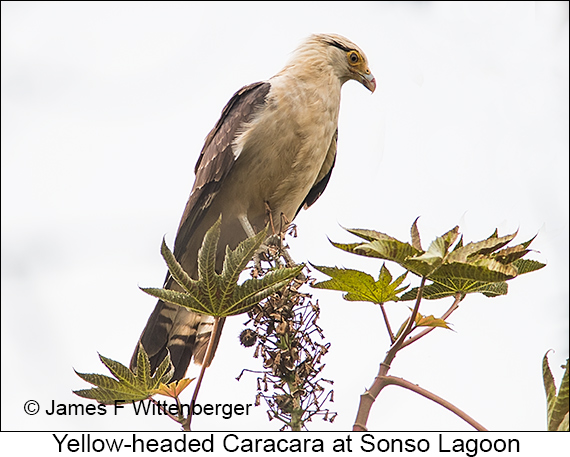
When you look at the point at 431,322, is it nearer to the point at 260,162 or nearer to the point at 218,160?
the point at 260,162

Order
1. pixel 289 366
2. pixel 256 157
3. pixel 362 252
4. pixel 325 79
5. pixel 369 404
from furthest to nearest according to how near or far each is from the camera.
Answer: pixel 325 79 → pixel 256 157 → pixel 289 366 → pixel 362 252 → pixel 369 404

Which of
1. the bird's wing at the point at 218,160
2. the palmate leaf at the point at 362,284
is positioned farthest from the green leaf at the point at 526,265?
the bird's wing at the point at 218,160

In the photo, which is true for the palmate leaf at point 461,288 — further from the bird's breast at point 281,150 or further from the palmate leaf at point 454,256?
the bird's breast at point 281,150

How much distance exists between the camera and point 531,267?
1834 mm

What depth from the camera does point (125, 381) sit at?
1.94 m

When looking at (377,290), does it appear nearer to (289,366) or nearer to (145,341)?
(289,366)

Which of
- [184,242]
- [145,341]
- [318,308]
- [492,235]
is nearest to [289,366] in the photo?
[318,308]

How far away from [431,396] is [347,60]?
11.6ft

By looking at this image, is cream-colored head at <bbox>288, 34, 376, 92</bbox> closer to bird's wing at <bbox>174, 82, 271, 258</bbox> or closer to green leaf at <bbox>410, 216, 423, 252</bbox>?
bird's wing at <bbox>174, 82, 271, 258</bbox>

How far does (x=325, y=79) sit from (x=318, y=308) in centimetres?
252

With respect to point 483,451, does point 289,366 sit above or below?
above

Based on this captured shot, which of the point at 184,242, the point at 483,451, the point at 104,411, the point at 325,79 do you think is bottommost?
the point at 483,451

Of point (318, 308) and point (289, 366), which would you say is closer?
point (289, 366)

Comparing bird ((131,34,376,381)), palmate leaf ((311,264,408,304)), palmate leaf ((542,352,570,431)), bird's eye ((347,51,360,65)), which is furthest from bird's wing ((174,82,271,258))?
palmate leaf ((542,352,570,431))
